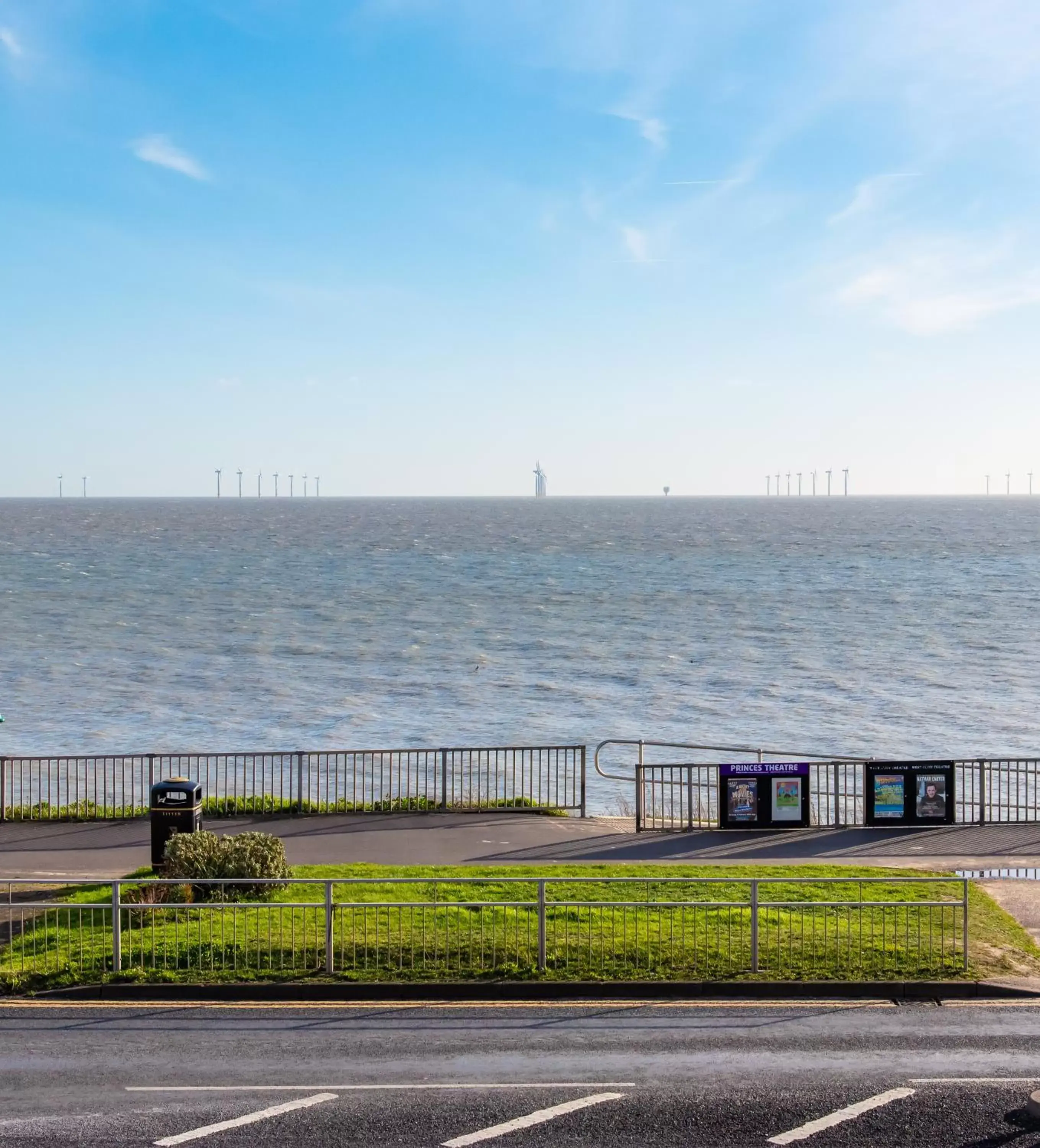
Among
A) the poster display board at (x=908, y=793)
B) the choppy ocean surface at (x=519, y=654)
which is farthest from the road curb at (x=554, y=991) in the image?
the choppy ocean surface at (x=519, y=654)

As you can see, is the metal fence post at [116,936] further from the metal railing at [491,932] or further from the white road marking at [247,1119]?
the white road marking at [247,1119]

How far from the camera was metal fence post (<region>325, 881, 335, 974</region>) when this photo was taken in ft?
42.8

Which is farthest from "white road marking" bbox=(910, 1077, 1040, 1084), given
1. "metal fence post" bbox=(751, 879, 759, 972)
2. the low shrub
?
the low shrub

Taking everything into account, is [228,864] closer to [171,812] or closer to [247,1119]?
[171,812]

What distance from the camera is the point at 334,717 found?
46062mm

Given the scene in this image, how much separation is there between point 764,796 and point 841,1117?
10052mm

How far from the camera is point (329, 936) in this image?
43.0ft

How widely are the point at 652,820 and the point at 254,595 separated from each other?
249ft

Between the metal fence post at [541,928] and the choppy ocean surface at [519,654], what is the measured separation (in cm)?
2008

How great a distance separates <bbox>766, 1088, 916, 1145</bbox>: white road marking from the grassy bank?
272cm

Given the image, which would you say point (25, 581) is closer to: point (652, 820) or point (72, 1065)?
point (652, 820)

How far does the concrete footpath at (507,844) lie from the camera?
17.8 metres

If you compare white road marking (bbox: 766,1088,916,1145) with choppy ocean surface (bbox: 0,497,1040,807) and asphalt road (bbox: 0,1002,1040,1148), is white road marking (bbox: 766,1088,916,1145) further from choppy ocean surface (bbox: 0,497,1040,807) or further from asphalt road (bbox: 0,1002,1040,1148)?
choppy ocean surface (bbox: 0,497,1040,807)

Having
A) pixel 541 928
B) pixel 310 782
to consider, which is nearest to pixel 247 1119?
pixel 541 928
